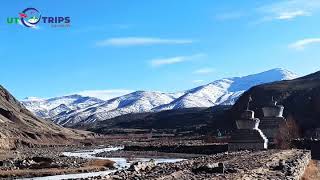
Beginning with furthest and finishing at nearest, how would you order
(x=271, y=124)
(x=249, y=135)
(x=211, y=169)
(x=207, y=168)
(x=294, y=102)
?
1. (x=294, y=102)
2. (x=271, y=124)
3. (x=249, y=135)
4. (x=207, y=168)
5. (x=211, y=169)

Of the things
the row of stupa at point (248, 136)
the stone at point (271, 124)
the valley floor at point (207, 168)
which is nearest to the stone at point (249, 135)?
the row of stupa at point (248, 136)

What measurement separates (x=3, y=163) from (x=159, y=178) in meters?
44.9

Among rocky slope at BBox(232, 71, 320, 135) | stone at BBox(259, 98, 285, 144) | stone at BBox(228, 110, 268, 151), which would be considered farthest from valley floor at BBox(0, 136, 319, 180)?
rocky slope at BBox(232, 71, 320, 135)

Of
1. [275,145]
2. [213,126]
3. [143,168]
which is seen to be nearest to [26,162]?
[275,145]

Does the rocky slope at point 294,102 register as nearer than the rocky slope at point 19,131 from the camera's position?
Yes

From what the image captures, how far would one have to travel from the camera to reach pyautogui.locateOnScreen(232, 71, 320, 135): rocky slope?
11495 cm

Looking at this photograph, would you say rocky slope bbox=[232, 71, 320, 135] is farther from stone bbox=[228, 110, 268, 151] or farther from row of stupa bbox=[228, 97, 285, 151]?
stone bbox=[228, 110, 268, 151]

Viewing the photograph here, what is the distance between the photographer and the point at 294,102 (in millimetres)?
142125

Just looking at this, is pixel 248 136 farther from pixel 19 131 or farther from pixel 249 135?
pixel 19 131

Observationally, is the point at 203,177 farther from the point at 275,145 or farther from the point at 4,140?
the point at 4,140

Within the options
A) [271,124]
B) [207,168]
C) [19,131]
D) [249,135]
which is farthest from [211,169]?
[19,131]

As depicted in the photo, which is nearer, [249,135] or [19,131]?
[249,135]

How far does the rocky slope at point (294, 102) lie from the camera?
115 meters

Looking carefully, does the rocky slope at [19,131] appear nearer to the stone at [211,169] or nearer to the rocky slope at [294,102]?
the rocky slope at [294,102]
